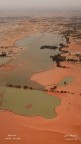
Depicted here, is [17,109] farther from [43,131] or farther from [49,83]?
[49,83]

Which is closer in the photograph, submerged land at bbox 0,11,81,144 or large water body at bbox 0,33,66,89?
submerged land at bbox 0,11,81,144

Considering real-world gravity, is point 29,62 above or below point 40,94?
below

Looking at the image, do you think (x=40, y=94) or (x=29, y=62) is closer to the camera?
(x=40, y=94)

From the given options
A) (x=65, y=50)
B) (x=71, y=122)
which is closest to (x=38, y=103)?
(x=71, y=122)

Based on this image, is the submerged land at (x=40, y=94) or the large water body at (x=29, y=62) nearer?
the submerged land at (x=40, y=94)
